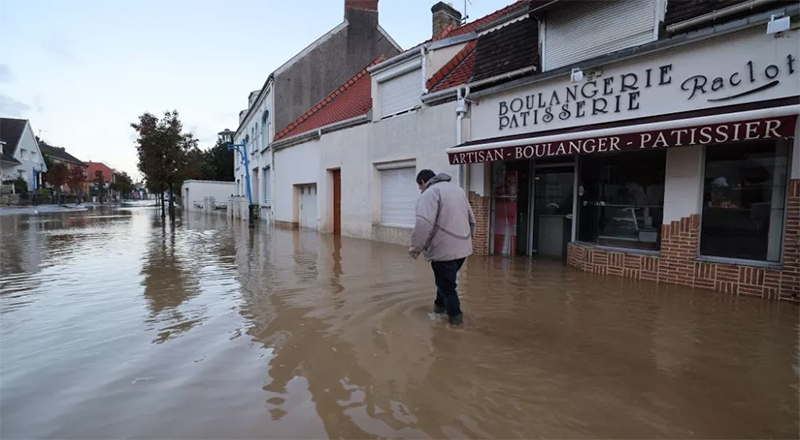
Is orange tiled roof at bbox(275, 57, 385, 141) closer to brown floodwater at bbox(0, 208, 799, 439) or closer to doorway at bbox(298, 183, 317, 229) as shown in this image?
doorway at bbox(298, 183, 317, 229)

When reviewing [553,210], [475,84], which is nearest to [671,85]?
[553,210]

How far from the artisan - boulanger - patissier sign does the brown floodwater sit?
2037mm

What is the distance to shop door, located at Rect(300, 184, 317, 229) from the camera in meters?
16.8

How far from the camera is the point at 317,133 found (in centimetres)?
1542

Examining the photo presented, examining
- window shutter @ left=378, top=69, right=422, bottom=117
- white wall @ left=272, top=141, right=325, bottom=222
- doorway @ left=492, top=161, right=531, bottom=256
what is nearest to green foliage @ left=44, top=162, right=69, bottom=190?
white wall @ left=272, top=141, right=325, bottom=222

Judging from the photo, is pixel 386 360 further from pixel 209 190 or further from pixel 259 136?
pixel 209 190

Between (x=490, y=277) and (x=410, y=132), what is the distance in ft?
17.2

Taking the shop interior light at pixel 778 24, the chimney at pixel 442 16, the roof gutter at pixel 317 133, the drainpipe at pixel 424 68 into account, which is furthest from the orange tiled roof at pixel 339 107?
the shop interior light at pixel 778 24

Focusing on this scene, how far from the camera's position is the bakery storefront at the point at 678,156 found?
538 centimetres

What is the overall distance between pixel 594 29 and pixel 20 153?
5642cm

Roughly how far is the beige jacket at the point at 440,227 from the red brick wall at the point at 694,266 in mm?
3899

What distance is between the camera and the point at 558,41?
8.00 m

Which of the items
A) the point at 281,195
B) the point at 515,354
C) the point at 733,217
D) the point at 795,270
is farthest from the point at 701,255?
the point at 281,195

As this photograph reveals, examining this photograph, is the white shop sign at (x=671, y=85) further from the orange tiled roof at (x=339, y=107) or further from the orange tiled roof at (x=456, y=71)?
the orange tiled roof at (x=339, y=107)
